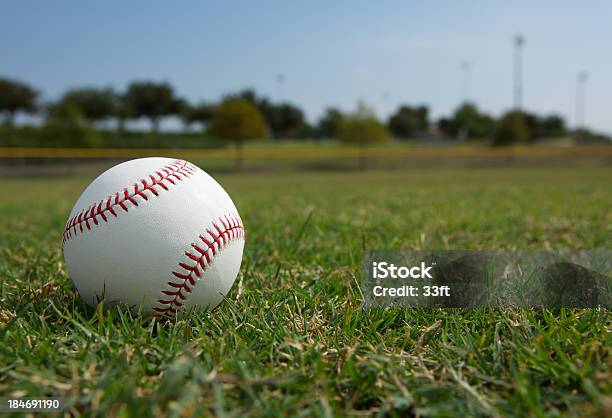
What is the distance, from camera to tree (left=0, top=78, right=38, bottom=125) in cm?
5050

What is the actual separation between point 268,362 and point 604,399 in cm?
83

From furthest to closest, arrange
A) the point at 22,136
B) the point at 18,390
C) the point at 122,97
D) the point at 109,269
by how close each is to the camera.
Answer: the point at 122,97
the point at 22,136
the point at 109,269
the point at 18,390

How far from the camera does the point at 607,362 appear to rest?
130cm

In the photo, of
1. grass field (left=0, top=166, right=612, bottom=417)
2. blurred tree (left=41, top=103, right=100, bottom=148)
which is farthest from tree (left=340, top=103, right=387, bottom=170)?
grass field (left=0, top=166, right=612, bottom=417)

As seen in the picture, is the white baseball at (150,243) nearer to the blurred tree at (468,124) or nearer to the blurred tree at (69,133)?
the blurred tree at (69,133)

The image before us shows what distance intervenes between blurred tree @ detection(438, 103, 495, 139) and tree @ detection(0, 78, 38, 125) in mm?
54628

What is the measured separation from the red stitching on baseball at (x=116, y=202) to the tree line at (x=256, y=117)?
26656 mm

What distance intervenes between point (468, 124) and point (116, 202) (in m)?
71.8

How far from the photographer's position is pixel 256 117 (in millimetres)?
28641

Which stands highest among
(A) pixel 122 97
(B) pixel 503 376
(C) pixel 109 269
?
(A) pixel 122 97

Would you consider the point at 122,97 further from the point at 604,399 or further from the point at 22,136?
the point at 604,399

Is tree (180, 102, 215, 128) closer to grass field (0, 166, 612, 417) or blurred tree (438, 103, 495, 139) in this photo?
blurred tree (438, 103, 495, 139)

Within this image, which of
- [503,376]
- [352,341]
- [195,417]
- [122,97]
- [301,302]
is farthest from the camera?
[122,97]

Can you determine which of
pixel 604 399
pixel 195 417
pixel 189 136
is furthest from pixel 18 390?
pixel 189 136
